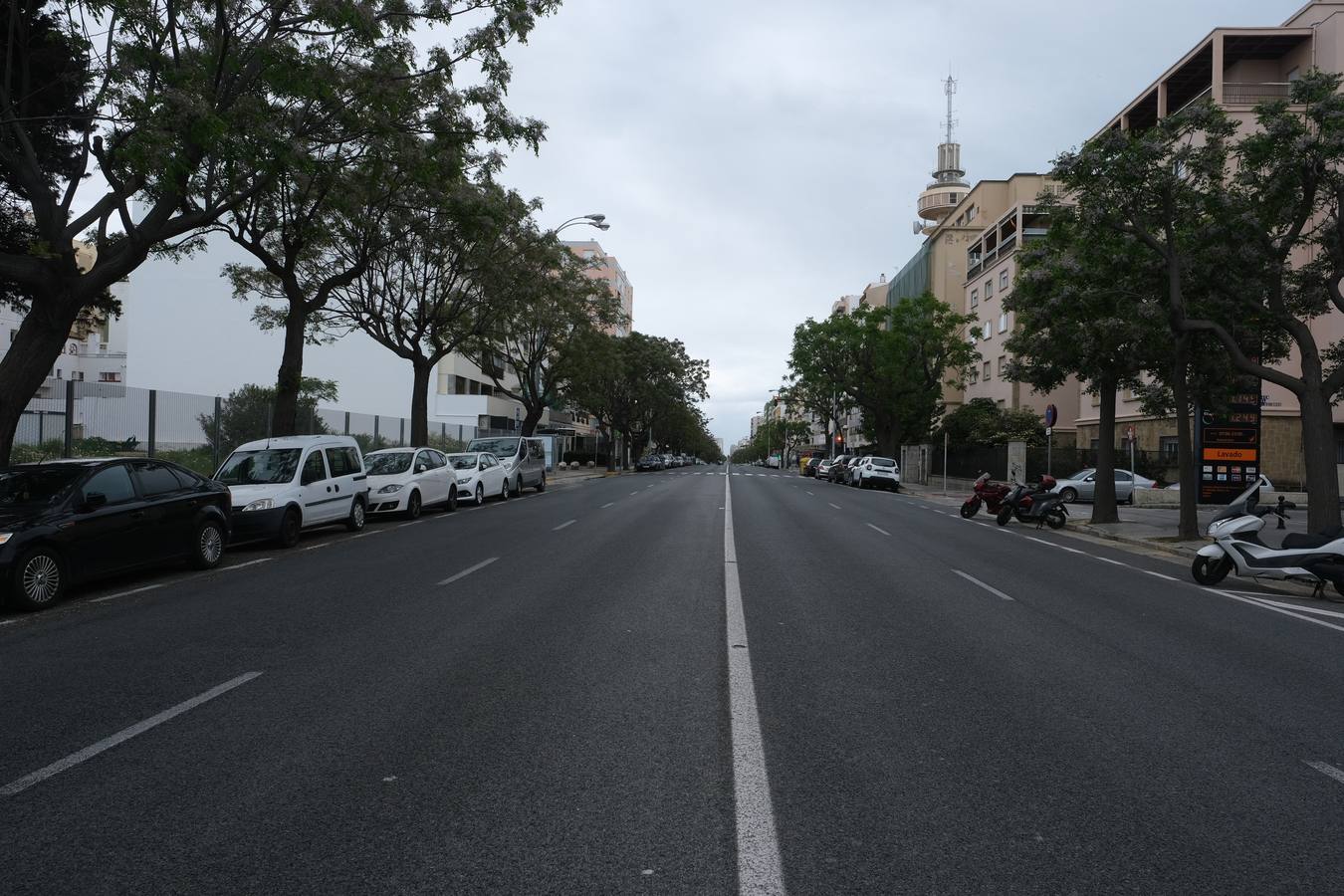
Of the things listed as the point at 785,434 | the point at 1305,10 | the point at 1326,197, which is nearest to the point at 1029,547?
the point at 1326,197

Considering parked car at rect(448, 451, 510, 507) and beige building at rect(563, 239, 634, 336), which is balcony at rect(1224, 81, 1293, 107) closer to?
parked car at rect(448, 451, 510, 507)

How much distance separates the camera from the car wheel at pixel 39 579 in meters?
7.95

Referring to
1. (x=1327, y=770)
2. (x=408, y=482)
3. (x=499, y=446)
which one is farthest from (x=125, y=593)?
(x=499, y=446)

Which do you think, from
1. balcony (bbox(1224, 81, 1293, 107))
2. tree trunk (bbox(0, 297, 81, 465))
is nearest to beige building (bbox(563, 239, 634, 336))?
balcony (bbox(1224, 81, 1293, 107))

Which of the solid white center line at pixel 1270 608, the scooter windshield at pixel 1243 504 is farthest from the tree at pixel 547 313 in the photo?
the solid white center line at pixel 1270 608

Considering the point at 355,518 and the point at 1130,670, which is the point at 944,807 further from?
the point at 355,518

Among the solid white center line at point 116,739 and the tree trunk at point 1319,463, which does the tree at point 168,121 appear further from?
the tree trunk at point 1319,463

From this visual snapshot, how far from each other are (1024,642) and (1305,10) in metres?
40.1

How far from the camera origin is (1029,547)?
51.1ft

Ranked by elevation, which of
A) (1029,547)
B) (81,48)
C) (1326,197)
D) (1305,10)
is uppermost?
(1305,10)

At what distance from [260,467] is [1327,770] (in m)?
13.6

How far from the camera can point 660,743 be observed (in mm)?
4559

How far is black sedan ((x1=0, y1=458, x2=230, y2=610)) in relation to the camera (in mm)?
8141

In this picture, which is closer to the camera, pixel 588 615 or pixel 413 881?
pixel 413 881
